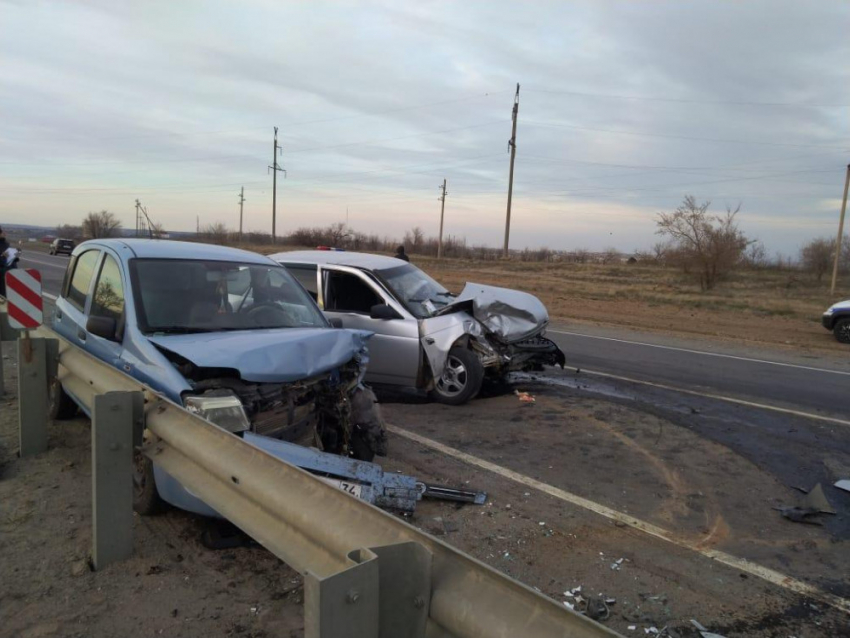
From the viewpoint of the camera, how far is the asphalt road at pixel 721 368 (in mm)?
8734

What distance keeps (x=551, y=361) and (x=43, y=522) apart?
6.22m

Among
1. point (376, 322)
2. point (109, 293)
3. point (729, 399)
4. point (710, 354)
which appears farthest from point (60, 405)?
point (710, 354)

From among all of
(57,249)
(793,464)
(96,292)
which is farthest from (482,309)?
(57,249)

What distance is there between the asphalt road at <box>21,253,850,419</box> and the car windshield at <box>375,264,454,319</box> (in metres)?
3.08

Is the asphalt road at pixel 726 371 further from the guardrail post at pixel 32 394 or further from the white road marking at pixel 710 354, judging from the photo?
the guardrail post at pixel 32 394

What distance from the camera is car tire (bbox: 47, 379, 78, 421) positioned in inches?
232

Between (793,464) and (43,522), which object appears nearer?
(43,522)

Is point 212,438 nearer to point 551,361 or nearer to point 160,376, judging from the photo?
point 160,376

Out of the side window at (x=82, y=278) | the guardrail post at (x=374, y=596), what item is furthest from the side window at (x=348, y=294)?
the guardrail post at (x=374, y=596)

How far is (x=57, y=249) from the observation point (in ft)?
158

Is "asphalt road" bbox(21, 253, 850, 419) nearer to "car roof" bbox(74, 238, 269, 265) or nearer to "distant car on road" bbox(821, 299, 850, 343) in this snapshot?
"distant car on road" bbox(821, 299, 850, 343)

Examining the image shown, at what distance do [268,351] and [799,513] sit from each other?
163 inches

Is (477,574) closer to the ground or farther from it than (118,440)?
farther from it

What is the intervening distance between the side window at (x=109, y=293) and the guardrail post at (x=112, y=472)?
155 cm
